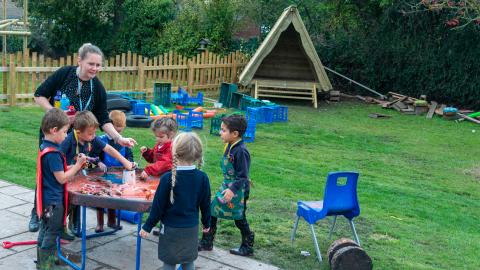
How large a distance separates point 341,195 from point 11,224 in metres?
3.33

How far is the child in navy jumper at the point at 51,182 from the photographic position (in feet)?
14.2

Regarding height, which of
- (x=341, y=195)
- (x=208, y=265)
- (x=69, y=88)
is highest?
(x=69, y=88)

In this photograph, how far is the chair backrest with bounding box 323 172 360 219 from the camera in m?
5.34

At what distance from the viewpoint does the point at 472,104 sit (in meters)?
20.0

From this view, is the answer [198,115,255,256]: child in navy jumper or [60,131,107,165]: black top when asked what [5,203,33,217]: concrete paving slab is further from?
[198,115,255,256]: child in navy jumper

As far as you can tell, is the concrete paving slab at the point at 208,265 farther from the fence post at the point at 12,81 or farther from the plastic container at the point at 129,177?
the fence post at the point at 12,81

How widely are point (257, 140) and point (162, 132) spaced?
7.00m

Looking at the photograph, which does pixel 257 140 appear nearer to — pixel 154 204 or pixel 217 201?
pixel 217 201

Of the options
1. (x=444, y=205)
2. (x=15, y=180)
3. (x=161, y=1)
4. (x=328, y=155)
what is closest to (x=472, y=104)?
(x=328, y=155)

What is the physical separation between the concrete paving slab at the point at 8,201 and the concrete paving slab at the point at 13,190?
13cm

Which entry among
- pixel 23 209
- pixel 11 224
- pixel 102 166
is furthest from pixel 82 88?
pixel 23 209

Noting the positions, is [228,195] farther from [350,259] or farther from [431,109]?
[431,109]

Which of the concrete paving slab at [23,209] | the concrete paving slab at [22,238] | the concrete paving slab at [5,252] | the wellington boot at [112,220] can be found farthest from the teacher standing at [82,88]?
the concrete paving slab at [23,209]

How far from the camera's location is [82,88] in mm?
5289
